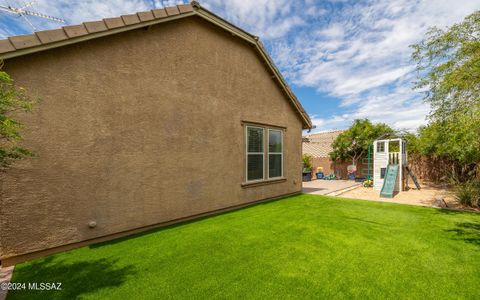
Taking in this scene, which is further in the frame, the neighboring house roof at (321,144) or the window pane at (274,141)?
the neighboring house roof at (321,144)

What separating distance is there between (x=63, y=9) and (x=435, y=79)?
12971mm

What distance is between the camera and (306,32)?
11.4 m

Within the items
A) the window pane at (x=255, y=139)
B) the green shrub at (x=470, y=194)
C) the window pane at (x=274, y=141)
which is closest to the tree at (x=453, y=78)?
the green shrub at (x=470, y=194)

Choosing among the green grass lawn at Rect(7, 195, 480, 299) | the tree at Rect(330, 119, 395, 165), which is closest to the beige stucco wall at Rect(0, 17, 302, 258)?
the green grass lawn at Rect(7, 195, 480, 299)

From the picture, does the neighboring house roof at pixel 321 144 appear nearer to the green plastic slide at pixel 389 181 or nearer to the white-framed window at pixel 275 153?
the green plastic slide at pixel 389 181

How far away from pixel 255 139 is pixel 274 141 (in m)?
1.32

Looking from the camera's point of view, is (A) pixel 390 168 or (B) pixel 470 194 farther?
(A) pixel 390 168

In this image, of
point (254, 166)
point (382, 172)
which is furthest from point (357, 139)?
point (254, 166)

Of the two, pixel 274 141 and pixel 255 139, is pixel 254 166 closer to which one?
pixel 255 139

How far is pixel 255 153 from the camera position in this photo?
8.48 m

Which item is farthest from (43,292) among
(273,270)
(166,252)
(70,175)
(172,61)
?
(172,61)

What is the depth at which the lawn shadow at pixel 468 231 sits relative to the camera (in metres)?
4.80

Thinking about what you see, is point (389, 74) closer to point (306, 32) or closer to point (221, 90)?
point (306, 32)

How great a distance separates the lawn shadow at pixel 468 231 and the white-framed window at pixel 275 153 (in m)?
5.93
